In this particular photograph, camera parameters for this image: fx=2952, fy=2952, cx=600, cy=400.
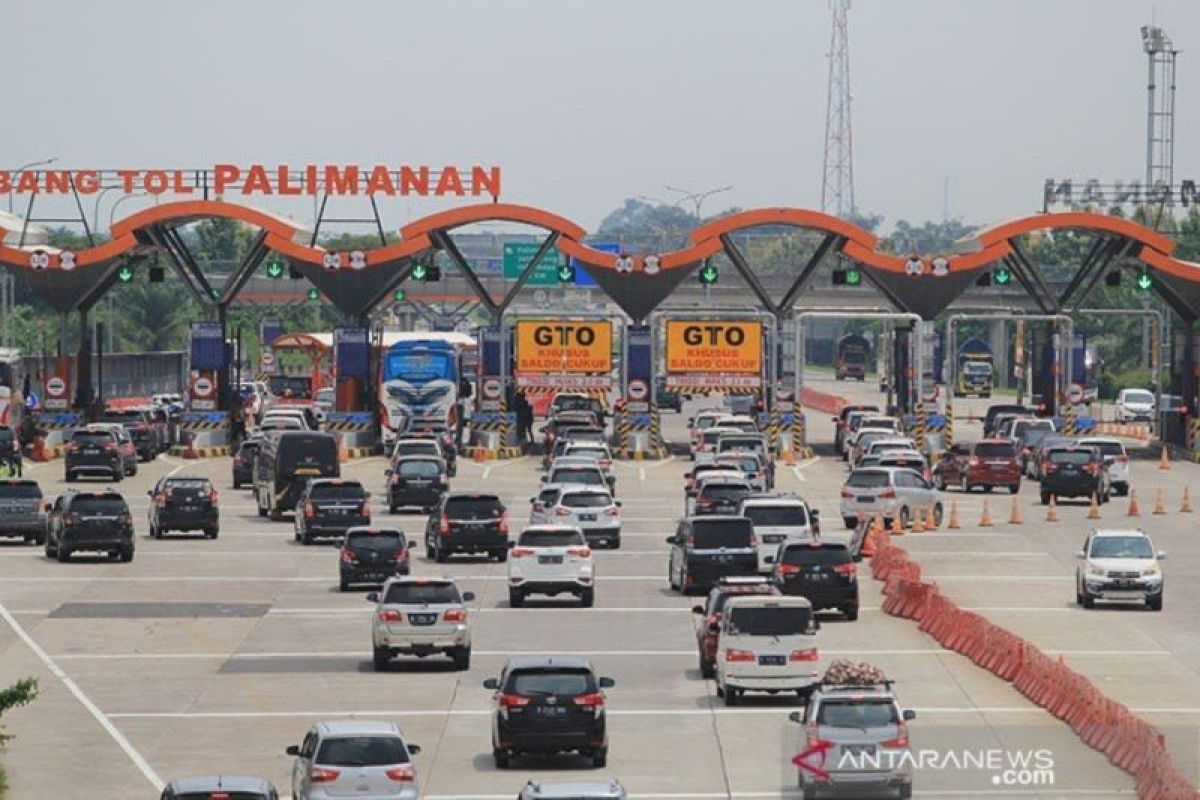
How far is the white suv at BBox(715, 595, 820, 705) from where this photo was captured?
3891cm

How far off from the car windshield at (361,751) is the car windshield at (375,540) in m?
25.2

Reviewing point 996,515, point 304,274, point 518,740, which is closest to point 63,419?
point 304,274

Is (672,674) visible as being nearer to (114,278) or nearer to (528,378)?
(528,378)

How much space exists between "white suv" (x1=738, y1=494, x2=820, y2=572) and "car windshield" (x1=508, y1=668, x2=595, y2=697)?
21549 mm

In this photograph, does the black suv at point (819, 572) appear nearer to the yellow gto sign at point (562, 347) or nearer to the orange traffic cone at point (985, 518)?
the orange traffic cone at point (985, 518)

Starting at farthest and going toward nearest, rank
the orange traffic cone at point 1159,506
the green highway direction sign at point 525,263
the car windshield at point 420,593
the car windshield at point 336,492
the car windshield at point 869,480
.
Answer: the green highway direction sign at point 525,263
the orange traffic cone at point 1159,506
the car windshield at point 869,480
the car windshield at point 336,492
the car windshield at point 420,593

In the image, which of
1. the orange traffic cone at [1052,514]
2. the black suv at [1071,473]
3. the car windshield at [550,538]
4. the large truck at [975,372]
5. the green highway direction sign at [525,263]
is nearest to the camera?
the car windshield at [550,538]

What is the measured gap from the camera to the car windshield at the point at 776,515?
56.7 m

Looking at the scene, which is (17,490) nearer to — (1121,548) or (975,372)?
(1121,548)

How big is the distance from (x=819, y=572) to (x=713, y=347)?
53.4 metres

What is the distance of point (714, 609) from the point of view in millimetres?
42031

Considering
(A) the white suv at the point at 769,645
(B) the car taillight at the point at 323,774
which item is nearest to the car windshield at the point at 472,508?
(A) the white suv at the point at 769,645

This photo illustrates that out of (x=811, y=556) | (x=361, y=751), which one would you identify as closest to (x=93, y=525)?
(x=811, y=556)

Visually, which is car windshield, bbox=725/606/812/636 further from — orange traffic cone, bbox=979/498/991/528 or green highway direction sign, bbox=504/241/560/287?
green highway direction sign, bbox=504/241/560/287
